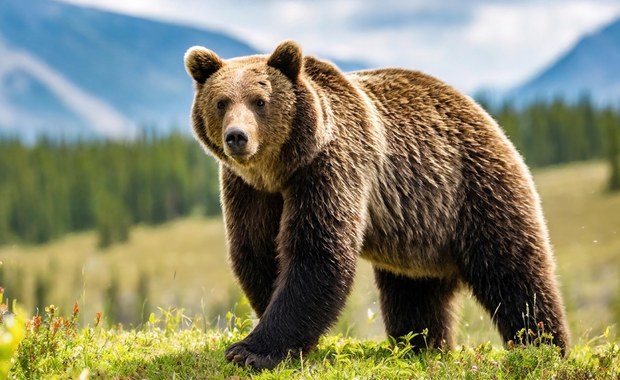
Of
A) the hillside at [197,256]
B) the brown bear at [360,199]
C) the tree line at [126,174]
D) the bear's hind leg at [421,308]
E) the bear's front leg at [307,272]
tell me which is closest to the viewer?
the bear's front leg at [307,272]

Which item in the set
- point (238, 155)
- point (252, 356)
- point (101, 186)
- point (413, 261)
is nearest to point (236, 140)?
point (238, 155)

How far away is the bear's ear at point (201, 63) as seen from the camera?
6.32m

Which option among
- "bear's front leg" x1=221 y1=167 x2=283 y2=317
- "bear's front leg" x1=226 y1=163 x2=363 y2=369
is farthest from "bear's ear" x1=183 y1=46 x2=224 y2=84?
"bear's front leg" x1=226 y1=163 x2=363 y2=369

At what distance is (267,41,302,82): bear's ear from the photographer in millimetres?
6270

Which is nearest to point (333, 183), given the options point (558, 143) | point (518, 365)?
point (518, 365)

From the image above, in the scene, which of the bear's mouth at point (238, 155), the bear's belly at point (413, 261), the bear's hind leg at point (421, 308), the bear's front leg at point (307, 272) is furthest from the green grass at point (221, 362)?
the bear's mouth at point (238, 155)

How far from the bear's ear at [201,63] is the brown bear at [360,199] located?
0.01m

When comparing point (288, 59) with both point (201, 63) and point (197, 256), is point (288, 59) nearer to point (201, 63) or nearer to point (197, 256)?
point (201, 63)

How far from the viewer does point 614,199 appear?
320 feet

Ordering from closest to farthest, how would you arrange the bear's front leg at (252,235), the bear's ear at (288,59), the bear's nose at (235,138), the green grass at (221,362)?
the green grass at (221,362) → the bear's nose at (235,138) → the bear's ear at (288,59) → the bear's front leg at (252,235)

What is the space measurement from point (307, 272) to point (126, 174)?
133 meters

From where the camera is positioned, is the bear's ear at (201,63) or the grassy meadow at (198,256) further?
the grassy meadow at (198,256)

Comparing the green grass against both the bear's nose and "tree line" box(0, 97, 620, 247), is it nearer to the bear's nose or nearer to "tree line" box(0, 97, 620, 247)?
the bear's nose

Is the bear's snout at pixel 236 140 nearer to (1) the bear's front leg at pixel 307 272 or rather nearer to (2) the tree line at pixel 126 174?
(1) the bear's front leg at pixel 307 272
